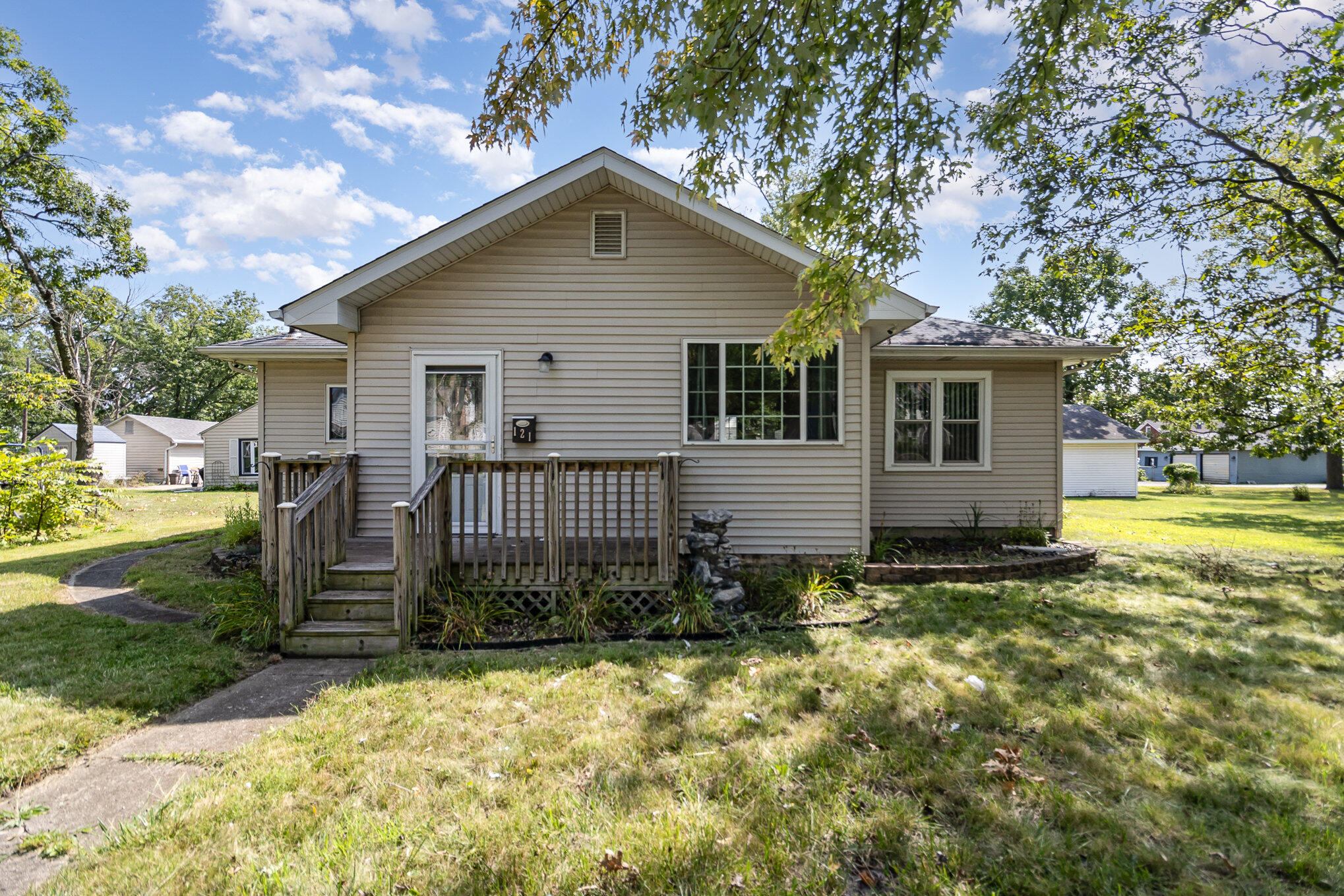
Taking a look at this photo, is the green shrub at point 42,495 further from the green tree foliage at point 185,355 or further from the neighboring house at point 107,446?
the green tree foliage at point 185,355

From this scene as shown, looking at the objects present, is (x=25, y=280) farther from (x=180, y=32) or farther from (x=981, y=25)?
(x=981, y=25)

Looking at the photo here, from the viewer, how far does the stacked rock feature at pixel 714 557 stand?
18.7ft

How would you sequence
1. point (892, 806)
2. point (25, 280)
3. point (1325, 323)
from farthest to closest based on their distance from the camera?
1. point (25, 280)
2. point (1325, 323)
3. point (892, 806)

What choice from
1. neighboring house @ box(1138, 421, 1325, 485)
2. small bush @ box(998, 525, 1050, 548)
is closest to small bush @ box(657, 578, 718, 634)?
small bush @ box(998, 525, 1050, 548)

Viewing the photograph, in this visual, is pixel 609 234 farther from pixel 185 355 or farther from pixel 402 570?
pixel 185 355

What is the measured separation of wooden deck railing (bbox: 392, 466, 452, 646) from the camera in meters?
4.74

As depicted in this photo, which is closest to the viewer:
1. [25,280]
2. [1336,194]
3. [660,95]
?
[660,95]

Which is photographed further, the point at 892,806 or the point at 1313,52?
the point at 1313,52

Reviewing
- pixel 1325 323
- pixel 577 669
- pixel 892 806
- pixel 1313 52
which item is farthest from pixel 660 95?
pixel 1325 323

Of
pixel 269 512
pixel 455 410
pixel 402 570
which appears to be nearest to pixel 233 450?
pixel 455 410

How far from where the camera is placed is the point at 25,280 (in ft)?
48.3

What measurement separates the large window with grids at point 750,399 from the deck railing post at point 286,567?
166 inches

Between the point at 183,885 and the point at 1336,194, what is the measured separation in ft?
43.8

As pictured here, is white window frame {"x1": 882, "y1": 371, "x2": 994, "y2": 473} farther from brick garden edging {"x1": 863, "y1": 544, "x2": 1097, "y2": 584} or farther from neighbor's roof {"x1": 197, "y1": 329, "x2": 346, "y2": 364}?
neighbor's roof {"x1": 197, "y1": 329, "x2": 346, "y2": 364}
